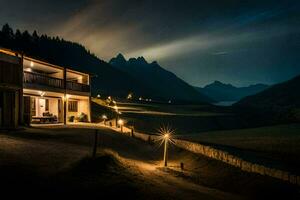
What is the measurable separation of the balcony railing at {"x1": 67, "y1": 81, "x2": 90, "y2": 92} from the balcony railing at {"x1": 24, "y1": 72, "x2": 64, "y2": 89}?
60.3 inches

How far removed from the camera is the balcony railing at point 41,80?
87.0ft

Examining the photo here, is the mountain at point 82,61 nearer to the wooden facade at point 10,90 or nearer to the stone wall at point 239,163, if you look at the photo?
the wooden facade at point 10,90

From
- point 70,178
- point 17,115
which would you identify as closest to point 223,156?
point 70,178

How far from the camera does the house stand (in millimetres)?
21844

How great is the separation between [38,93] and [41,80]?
1.85m

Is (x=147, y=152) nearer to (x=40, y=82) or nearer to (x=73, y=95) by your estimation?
(x=40, y=82)

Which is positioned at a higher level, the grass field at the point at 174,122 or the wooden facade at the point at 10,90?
the wooden facade at the point at 10,90

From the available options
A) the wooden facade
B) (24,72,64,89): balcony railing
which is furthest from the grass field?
the wooden facade

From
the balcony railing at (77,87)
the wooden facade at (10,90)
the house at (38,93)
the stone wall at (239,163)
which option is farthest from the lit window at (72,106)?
the stone wall at (239,163)

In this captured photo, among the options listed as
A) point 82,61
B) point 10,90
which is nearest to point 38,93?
point 10,90

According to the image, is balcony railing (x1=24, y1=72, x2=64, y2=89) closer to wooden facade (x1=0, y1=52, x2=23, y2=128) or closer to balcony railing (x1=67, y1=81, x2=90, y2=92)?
balcony railing (x1=67, y1=81, x2=90, y2=92)

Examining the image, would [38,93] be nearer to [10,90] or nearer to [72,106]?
[72,106]

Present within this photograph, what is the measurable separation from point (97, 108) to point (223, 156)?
114 feet

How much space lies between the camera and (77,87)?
34969mm
